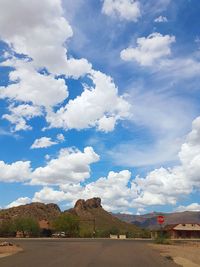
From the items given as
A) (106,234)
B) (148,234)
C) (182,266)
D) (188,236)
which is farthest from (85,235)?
(182,266)

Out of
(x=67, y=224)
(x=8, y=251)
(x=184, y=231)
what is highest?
(x=67, y=224)

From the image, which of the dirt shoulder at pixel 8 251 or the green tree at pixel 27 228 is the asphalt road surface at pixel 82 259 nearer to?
the dirt shoulder at pixel 8 251

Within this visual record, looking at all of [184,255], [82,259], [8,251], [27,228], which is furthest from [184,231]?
[82,259]

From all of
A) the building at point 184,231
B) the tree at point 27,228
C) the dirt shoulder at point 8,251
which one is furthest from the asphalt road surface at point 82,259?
the building at point 184,231

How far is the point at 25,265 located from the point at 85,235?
4637 inches

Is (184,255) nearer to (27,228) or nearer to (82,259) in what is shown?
(82,259)

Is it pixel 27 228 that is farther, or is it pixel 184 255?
pixel 27 228

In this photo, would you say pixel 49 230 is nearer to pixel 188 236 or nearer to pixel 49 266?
pixel 188 236

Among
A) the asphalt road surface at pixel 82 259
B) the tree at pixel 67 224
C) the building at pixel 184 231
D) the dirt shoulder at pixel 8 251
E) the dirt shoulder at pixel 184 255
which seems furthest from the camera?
the tree at pixel 67 224

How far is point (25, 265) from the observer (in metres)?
25.0

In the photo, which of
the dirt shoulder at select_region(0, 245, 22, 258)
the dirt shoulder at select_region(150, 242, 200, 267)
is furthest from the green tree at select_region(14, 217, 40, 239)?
the dirt shoulder at select_region(0, 245, 22, 258)

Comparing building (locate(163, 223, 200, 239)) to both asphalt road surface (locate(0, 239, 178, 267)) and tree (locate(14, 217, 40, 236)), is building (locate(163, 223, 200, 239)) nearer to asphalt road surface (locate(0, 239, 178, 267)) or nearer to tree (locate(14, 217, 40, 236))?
tree (locate(14, 217, 40, 236))

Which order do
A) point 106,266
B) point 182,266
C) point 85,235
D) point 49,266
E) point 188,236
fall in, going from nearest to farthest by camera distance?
point 49,266 < point 106,266 < point 182,266 < point 85,235 < point 188,236

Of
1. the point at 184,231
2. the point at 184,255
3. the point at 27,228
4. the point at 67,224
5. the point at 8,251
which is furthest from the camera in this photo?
the point at 184,231
